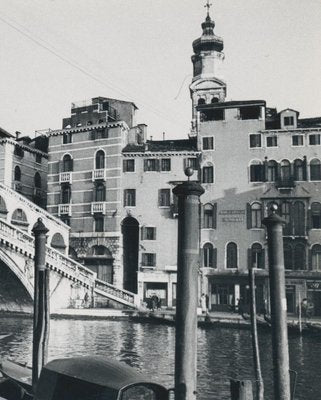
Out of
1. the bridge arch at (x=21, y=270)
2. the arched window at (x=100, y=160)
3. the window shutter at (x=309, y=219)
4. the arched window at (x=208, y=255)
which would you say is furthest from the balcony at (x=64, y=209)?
the window shutter at (x=309, y=219)

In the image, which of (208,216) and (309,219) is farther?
(208,216)

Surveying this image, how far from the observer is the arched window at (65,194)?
38625 millimetres

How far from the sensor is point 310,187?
33906 millimetres

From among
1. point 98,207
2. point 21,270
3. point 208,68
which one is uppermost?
point 208,68

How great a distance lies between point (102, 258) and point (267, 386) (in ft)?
76.7

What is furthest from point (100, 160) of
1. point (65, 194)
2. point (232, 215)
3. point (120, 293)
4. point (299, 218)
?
point (299, 218)

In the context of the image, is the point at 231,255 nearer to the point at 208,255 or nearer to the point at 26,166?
the point at 208,255

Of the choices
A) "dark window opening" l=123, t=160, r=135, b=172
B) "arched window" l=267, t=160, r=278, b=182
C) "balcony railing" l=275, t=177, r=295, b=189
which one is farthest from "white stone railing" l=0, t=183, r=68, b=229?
"balcony railing" l=275, t=177, r=295, b=189

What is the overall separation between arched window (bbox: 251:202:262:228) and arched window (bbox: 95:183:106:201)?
1105 cm

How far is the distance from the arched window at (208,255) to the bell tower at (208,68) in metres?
18.2

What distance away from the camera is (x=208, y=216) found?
3556cm

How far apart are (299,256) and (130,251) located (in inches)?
501

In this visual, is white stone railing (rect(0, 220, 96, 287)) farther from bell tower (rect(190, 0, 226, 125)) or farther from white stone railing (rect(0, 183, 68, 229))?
bell tower (rect(190, 0, 226, 125))

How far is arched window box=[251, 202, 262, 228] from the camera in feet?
113
